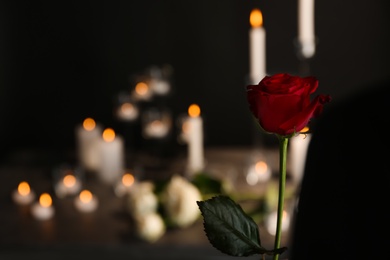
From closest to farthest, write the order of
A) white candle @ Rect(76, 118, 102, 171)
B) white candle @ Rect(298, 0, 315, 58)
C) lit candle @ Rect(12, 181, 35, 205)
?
white candle @ Rect(298, 0, 315, 58)
lit candle @ Rect(12, 181, 35, 205)
white candle @ Rect(76, 118, 102, 171)

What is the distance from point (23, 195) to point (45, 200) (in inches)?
3.3

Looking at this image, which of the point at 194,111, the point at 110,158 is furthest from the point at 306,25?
the point at 110,158

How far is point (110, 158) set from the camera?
6.84ft

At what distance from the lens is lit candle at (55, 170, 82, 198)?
203 centimetres

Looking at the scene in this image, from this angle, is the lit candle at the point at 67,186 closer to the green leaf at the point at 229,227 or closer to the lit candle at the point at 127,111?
the lit candle at the point at 127,111

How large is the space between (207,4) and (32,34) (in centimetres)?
46

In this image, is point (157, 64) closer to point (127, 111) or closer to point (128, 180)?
point (127, 111)

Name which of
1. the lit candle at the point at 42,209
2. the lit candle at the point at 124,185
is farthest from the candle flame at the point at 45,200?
the lit candle at the point at 124,185

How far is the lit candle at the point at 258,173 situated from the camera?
205 centimetres

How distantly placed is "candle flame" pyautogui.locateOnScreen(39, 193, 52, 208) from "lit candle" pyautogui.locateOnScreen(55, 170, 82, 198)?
0.07 meters

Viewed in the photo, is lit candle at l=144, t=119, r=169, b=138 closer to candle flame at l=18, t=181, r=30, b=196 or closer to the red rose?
candle flame at l=18, t=181, r=30, b=196

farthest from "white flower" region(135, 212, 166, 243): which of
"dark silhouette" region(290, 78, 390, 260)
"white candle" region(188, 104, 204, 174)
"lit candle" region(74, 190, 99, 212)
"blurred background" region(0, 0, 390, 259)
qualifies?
"dark silhouette" region(290, 78, 390, 260)

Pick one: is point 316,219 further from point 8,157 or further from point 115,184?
point 8,157

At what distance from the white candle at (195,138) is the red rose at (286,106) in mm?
1420
